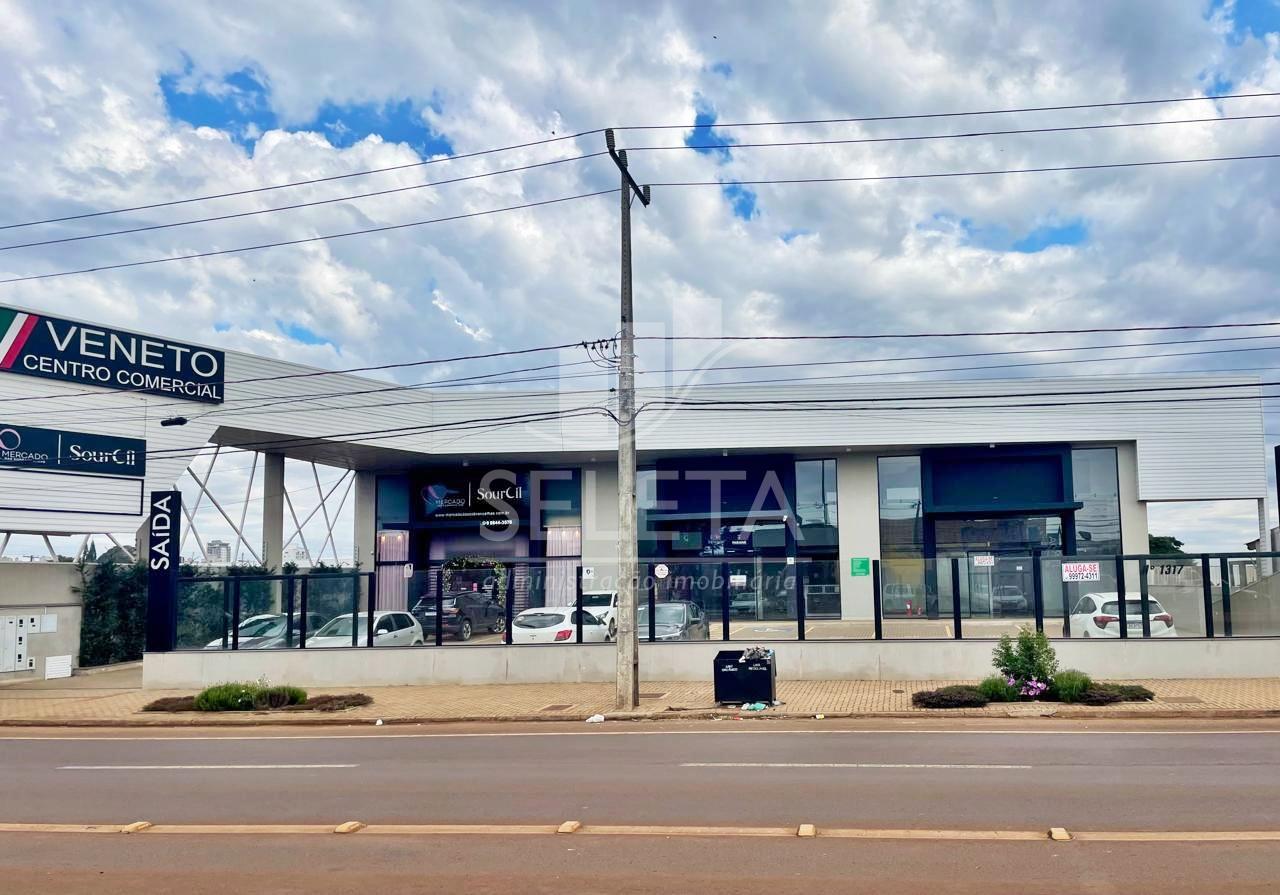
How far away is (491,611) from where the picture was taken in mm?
25875

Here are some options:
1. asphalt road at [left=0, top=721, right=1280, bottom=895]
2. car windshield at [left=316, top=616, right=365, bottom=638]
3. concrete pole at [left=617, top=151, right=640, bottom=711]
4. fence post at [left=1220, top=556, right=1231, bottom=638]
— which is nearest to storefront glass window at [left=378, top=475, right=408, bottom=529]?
car windshield at [left=316, top=616, right=365, bottom=638]

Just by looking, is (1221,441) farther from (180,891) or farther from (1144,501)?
(180,891)

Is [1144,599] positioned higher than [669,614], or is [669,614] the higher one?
[1144,599]

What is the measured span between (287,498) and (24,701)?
17.0 meters

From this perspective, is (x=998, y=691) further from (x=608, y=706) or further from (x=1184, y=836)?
(x=1184, y=836)

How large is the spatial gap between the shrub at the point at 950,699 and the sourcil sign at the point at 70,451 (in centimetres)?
2239

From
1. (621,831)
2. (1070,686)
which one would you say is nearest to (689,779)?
(621,831)

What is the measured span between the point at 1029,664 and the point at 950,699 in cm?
181

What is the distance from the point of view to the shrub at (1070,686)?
18.3 metres

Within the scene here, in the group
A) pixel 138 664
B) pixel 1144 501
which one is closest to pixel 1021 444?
pixel 1144 501

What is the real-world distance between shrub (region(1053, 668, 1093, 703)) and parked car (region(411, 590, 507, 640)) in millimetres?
11913

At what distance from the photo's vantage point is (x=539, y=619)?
2441 centimetres

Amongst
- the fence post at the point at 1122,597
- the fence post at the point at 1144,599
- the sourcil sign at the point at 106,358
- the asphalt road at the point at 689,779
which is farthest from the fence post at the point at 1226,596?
the sourcil sign at the point at 106,358

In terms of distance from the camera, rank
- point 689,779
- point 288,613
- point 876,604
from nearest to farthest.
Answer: point 689,779, point 876,604, point 288,613
